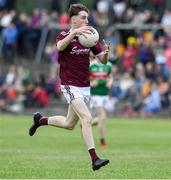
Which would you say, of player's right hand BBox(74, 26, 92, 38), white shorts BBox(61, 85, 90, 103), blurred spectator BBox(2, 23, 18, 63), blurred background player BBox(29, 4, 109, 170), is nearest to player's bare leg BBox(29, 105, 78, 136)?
blurred background player BBox(29, 4, 109, 170)

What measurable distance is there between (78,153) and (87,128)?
4353 millimetres

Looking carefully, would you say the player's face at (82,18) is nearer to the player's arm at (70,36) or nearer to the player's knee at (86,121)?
the player's arm at (70,36)

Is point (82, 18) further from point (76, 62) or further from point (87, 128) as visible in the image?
point (87, 128)

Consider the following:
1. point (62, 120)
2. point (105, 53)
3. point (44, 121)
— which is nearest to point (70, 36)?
point (105, 53)

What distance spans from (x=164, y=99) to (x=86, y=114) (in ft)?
67.1

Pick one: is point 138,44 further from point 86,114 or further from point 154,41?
point 86,114

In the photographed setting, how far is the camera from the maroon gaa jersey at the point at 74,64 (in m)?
13.8

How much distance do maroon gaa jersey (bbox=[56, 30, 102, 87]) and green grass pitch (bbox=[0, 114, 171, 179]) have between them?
1455 mm

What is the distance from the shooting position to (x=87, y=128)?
1337cm

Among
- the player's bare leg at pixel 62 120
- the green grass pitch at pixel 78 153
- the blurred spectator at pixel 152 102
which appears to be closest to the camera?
the green grass pitch at pixel 78 153

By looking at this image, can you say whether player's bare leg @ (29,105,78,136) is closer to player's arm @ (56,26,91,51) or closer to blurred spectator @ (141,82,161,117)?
player's arm @ (56,26,91,51)

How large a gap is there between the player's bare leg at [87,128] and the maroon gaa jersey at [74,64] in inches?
13.7

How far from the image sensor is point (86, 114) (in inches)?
534

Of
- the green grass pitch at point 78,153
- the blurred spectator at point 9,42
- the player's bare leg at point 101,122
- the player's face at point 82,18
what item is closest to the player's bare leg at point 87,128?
the green grass pitch at point 78,153
